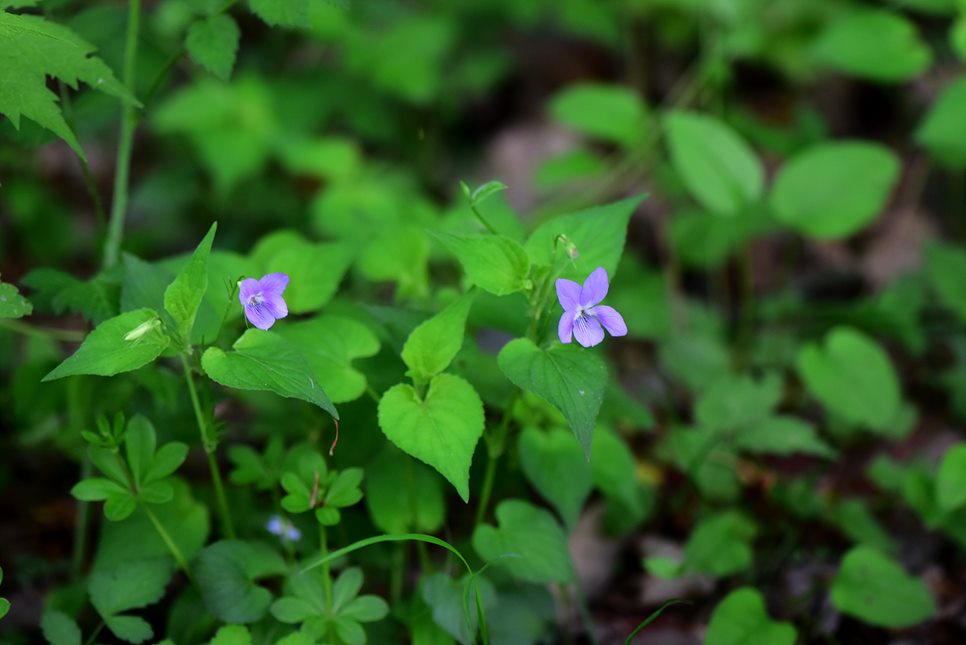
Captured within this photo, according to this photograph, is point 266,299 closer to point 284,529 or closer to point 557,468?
point 284,529

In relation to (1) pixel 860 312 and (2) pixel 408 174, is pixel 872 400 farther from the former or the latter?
(2) pixel 408 174

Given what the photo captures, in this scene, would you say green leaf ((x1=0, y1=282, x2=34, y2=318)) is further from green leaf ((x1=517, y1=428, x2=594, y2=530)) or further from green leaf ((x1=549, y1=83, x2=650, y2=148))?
green leaf ((x1=549, y1=83, x2=650, y2=148))

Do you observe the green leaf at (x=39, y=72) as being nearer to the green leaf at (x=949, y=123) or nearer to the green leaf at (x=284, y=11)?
the green leaf at (x=284, y=11)

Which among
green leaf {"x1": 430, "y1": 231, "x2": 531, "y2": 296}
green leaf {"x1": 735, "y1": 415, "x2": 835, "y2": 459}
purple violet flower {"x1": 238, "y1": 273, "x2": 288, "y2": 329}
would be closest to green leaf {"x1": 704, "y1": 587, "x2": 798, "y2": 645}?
green leaf {"x1": 735, "y1": 415, "x2": 835, "y2": 459}

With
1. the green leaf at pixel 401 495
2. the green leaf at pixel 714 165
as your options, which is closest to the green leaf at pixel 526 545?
the green leaf at pixel 401 495

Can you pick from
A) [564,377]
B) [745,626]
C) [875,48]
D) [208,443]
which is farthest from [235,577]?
[875,48]

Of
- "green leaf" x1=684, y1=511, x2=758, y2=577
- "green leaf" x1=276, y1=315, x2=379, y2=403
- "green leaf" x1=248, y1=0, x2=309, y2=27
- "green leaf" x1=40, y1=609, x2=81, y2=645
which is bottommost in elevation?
"green leaf" x1=684, y1=511, x2=758, y2=577

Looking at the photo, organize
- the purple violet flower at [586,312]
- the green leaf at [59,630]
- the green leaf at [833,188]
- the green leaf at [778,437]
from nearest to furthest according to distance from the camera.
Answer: the purple violet flower at [586,312] → the green leaf at [59,630] → the green leaf at [778,437] → the green leaf at [833,188]

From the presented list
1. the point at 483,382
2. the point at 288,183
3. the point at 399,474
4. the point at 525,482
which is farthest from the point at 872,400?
the point at 288,183
